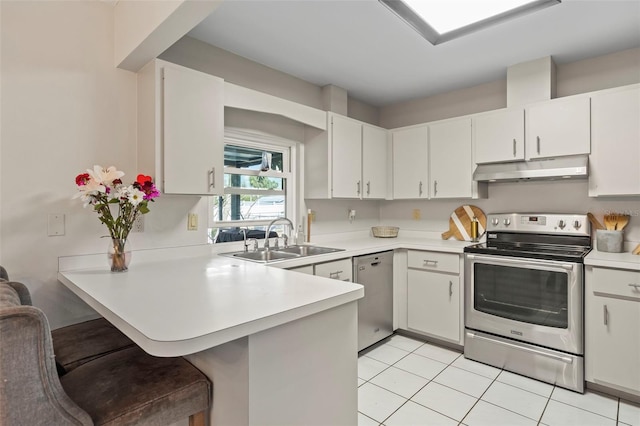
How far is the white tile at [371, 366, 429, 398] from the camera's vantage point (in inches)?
91.8

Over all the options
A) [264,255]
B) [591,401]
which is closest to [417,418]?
[591,401]

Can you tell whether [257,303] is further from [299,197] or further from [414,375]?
[299,197]

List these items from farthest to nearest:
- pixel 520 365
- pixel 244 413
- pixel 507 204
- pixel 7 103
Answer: pixel 507 204, pixel 520 365, pixel 7 103, pixel 244 413

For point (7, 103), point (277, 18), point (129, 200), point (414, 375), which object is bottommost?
point (414, 375)

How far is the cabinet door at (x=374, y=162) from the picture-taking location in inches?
138

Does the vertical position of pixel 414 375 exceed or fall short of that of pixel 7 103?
it falls short

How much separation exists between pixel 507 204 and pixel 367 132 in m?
1.53

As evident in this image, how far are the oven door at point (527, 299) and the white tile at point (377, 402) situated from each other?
3.32 feet

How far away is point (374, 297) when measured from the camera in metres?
3.01

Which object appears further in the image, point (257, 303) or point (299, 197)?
point (299, 197)

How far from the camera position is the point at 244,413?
1043 millimetres

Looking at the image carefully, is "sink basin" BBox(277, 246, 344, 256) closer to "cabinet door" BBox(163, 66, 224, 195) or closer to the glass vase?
"cabinet door" BBox(163, 66, 224, 195)

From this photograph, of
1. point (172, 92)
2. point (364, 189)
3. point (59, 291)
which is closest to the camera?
point (59, 291)

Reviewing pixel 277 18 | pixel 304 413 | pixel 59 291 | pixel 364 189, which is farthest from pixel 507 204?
pixel 59 291
